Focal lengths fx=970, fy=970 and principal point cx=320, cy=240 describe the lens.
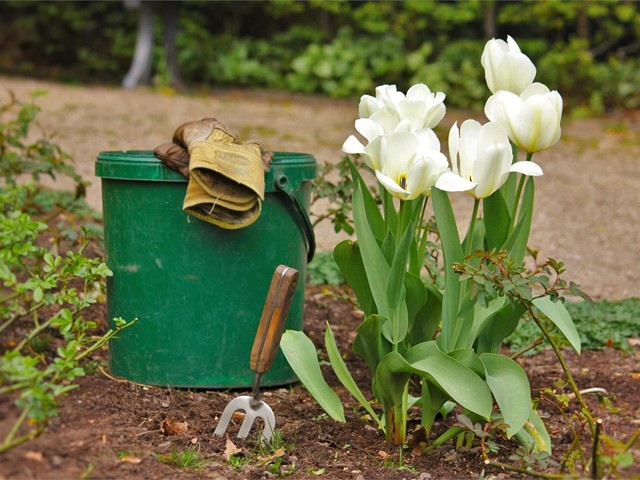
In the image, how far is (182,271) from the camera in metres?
3.03

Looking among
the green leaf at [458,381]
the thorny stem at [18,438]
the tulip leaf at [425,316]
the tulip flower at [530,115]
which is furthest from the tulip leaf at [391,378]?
the thorny stem at [18,438]

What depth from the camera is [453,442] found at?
285 cm

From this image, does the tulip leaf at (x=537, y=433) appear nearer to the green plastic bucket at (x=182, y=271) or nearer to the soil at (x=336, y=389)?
the soil at (x=336, y=389)

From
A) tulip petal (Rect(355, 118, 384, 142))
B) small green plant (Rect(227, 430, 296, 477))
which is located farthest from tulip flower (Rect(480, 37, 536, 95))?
small green plant (Rect(227, 430, 296, 477))

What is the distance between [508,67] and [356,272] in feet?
2.42

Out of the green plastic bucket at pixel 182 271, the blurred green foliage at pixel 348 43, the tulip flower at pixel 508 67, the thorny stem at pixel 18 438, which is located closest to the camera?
the thorny stem at pixel 18 438

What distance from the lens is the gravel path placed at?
5.61 m

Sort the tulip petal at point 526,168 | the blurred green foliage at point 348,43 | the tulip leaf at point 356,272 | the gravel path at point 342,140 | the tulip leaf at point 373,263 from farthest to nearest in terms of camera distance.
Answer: the blurred green foliage at point 348,43 < the gravel path at point 342,140 < the tulip leaf at point 356,272 < the tulip leaf at point 373,263 < the tulip petal at point 526,168

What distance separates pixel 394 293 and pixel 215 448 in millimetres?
644

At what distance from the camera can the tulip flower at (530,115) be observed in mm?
2395

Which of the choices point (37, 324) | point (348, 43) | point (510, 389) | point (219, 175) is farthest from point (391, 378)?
point (348, 43)

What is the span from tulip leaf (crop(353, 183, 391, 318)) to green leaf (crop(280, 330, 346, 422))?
0.26 metres

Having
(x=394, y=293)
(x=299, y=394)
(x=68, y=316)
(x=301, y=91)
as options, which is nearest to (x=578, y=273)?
(x=299, y=394)

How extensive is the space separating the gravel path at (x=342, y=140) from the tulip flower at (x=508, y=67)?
2.43 meters
